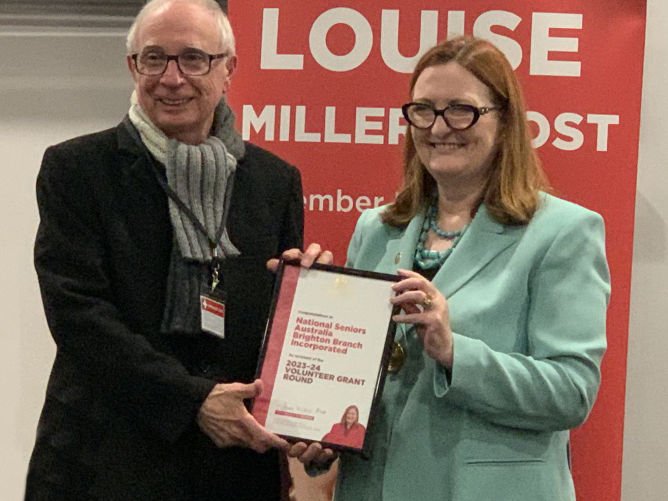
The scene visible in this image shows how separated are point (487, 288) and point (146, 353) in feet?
2.38

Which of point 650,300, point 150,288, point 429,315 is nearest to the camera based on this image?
point 429,315

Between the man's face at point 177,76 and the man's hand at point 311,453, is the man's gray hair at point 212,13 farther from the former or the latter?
the man's hand at point 311,453

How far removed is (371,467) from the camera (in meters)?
2.00

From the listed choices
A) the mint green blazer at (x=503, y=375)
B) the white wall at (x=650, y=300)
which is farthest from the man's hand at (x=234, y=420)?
the white wall at (x=650, y=300)

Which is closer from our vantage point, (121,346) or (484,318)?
(484,318)

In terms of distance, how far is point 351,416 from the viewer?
194 cm

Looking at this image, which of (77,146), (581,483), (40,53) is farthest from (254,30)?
(581,483)

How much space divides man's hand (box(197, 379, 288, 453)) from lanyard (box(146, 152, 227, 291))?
268 mm

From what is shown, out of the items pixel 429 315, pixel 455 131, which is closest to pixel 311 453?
pixel 429 315

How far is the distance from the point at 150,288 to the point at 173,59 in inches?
20.1

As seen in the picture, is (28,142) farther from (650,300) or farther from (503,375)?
(503,375)

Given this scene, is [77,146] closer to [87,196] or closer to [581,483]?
[87,196]

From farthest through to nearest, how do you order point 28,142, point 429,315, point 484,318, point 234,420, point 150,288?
point 28,142, point 150,288, point 234,420, point 484,318, point 429,315

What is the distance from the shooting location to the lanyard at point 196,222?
2211 mm
